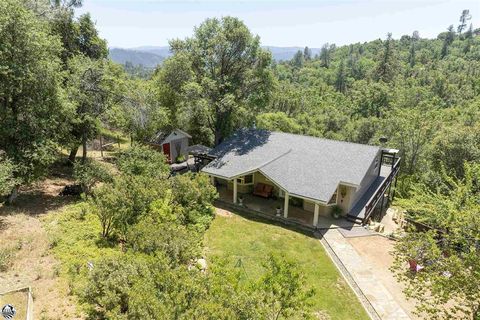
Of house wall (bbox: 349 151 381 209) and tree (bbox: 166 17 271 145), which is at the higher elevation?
tree (bbox: 166 17 271 145)

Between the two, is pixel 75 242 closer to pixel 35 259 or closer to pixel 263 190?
pixel 35 259

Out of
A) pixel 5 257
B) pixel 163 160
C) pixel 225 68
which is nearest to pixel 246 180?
pixel 163 160

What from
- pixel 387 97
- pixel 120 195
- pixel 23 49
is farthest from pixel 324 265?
pixel 387 97

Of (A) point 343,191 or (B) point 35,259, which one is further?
(A) point 343,191

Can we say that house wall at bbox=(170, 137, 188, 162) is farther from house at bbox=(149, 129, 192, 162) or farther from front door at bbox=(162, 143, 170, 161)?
front door at bbox=(162, 143, 170, 161)

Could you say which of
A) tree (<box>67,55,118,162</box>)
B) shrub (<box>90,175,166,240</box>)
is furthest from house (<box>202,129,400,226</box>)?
tree (<box>67,55,118,162</box>)

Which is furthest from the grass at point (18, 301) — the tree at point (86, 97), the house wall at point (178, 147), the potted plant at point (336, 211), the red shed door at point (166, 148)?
the house wall at point (178, 147)

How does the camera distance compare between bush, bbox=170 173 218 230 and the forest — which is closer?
the forest
